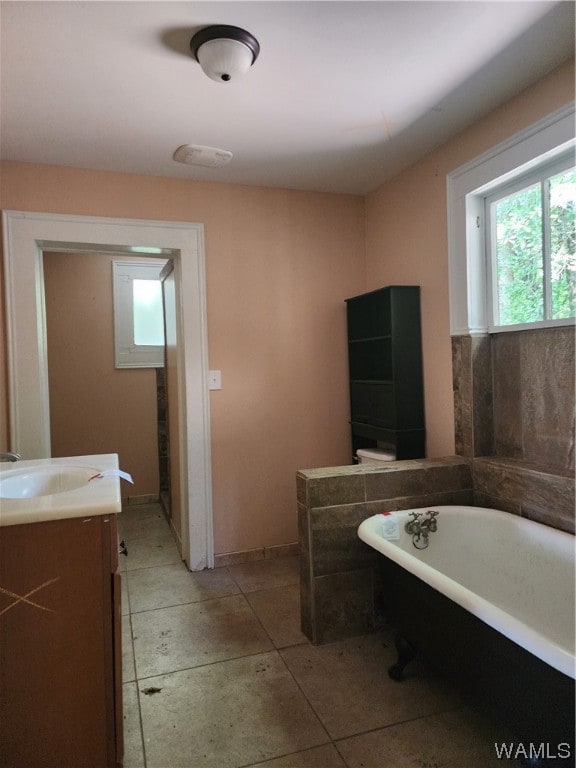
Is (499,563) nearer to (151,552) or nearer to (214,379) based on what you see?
(214,379)

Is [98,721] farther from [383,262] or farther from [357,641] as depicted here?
[383,262]

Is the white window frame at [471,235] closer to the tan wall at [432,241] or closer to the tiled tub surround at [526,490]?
the tan wall at [432,241]

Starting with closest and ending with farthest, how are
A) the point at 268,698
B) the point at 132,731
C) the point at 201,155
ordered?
the point at 132,731, the point at 268,698, the point at 201,155

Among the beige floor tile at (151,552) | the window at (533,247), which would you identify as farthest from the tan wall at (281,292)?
the beige floor tile at (151,552)

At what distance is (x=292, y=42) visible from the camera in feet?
5.35

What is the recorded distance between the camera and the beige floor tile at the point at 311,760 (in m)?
1.49

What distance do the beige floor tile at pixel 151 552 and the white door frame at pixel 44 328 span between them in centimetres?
19

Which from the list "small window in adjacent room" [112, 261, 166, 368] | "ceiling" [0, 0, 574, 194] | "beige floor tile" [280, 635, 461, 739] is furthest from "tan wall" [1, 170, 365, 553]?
"small window in adjacent room" [112, 261, 166, 368]

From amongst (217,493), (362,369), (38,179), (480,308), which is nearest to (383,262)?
(362,369)

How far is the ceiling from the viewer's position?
1.51m

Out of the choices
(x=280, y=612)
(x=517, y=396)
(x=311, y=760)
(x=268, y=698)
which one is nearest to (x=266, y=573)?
(x=280, y=612)

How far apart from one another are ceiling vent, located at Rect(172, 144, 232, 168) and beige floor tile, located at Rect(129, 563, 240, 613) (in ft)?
7.88

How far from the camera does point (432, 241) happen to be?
8.59 ft

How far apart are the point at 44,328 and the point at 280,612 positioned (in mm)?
2076
